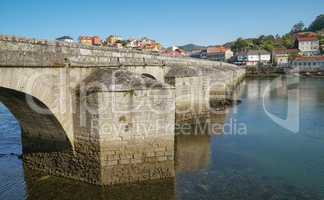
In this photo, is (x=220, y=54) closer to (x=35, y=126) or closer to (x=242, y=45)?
(x=242, y=45)

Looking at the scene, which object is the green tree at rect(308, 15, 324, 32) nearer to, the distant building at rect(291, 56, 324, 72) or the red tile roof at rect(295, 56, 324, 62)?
the red tile roof at rect(295, 56, 324, 62)

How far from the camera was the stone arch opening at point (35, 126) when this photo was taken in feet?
25.1

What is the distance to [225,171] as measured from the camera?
31.8 feet

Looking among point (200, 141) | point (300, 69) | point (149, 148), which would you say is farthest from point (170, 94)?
point (300, 69)

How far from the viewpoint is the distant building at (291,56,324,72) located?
226 feet

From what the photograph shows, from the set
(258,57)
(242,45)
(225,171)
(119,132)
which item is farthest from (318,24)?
(119,132)

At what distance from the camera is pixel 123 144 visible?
8375 mm

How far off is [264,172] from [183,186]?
2.98 metres

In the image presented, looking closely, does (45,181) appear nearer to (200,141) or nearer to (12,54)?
(12,54)

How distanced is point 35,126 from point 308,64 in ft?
245

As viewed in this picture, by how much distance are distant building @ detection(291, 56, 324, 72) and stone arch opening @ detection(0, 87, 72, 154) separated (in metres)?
69.7

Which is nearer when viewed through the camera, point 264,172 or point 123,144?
point 123,144

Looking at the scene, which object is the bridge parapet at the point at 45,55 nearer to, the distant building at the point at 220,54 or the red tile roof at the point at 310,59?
the red tile roof at the point at 310,59

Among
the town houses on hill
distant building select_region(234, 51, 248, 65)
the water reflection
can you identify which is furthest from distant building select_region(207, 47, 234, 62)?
the water reflection
